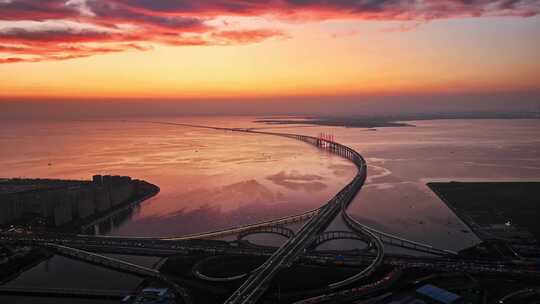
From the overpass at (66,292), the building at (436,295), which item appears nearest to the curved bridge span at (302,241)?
the overpass at (66,292)

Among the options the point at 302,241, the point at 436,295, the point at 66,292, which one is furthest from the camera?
the point at 302,241

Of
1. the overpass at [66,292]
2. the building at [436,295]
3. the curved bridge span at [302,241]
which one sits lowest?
the overpass at [66,292]

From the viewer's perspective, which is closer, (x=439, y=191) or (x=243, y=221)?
(x=243, y=221)

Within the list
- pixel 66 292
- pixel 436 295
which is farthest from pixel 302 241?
pixel 66 292

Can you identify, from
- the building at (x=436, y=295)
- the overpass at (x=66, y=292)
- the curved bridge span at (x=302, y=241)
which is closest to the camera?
the building at (x=436, y=295)

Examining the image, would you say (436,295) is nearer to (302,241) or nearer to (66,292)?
(302,241)

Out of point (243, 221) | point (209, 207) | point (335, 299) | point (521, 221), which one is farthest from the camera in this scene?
point (209, 207)

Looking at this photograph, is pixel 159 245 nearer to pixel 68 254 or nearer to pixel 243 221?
pixel 68 254

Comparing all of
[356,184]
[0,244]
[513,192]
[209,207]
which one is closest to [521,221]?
[513,192]

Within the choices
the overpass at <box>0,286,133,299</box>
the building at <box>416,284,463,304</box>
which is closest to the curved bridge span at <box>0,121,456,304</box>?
the overpass at <box>0,286,133,299</box>

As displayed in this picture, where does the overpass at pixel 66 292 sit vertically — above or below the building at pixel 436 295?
below

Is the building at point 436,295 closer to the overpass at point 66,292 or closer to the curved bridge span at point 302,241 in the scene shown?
the curved bridge span at point 302,241
